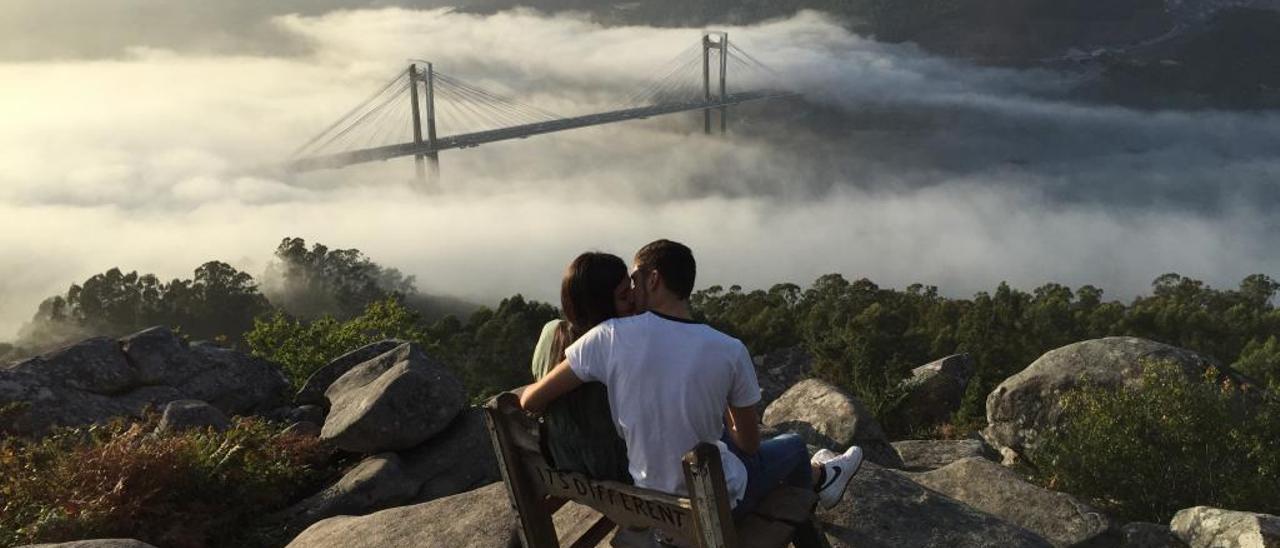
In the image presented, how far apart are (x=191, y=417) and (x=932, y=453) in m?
10.0

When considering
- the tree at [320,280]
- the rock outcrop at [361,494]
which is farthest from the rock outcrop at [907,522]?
the tree at [320,280]

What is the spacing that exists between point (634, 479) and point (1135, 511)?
9.35 metres

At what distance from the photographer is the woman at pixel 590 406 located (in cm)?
574

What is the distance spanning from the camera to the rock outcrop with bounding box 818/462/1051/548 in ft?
25.7

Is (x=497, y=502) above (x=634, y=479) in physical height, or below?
below

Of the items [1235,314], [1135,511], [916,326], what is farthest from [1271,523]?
[1235,314]

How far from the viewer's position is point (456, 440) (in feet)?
40.5

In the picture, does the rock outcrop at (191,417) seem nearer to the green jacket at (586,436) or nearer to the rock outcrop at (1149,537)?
the green jacket at (586,436)

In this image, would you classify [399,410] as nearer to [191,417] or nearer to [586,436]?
[191,417]

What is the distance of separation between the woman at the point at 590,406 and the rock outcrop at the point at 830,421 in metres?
8.42

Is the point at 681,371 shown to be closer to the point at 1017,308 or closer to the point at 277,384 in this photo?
the point at 277,384

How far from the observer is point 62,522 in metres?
8.84

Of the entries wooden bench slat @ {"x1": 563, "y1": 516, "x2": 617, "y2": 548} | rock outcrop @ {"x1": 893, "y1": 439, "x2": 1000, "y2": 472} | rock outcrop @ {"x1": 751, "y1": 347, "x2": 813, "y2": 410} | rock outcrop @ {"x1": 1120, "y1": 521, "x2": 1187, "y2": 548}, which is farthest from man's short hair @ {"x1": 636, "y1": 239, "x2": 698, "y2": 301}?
rock outcrop @ {"x1": 751, "y1": 347, "x2": 813, "y2": 410}

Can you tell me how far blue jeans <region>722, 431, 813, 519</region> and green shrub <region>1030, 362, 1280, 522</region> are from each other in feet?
24.9
